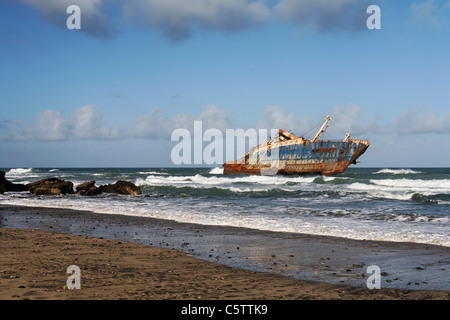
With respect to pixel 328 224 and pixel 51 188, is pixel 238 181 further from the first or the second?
pixel 328 224

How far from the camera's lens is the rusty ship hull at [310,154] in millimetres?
61844

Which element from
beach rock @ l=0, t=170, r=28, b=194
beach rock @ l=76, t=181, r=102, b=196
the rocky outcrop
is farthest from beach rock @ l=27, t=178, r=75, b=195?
beach rock @ l=0, t=170, r=28, b=194

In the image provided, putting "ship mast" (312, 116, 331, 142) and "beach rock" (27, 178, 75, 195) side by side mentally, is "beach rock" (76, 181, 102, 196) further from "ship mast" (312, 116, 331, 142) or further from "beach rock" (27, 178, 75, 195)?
"ship mast" (312, 116, 331, 142)

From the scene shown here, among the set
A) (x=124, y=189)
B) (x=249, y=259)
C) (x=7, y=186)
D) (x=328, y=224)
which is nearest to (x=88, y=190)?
(x=124, y=189)

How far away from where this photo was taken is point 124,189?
30.6m

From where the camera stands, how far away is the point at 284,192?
3109cm

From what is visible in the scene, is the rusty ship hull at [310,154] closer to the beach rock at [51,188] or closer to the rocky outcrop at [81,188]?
the rocky outcrop at [81,188]

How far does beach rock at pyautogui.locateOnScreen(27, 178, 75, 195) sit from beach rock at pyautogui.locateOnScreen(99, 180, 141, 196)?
8.70ft

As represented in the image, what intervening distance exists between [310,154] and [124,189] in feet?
126

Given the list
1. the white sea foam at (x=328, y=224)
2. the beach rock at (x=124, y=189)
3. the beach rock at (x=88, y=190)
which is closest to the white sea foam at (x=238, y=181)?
the beach rock at (x=124, y=189)

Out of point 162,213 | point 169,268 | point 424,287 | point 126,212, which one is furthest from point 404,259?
point 126,212
